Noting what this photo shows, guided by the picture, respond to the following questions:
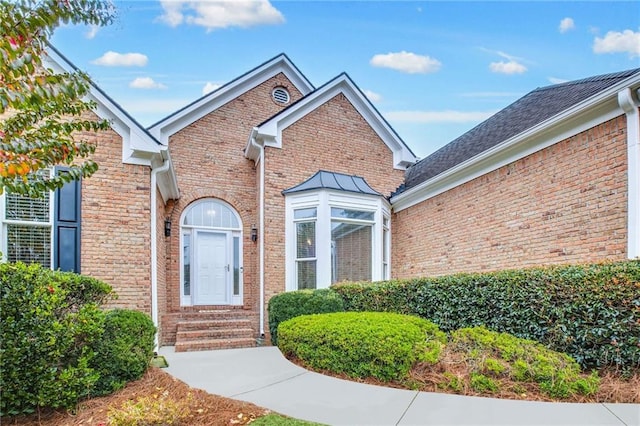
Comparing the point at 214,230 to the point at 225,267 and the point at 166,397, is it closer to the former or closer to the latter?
the point at 225,267

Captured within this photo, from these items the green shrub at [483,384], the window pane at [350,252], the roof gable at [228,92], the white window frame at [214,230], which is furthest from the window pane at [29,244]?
the green shrub at [483,384]

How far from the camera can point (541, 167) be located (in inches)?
275

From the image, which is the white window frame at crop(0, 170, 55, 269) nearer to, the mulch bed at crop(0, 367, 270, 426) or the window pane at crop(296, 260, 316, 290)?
the mulch bed at crop(0, 367, 270, 426)

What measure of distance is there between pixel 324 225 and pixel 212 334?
356 cm

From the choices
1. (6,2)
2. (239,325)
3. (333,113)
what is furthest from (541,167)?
(6,2)

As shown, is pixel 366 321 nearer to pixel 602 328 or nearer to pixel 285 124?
pixel 602 328

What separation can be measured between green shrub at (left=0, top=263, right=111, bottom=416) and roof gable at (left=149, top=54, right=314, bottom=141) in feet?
20.5

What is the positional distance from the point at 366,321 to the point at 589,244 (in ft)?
12.4

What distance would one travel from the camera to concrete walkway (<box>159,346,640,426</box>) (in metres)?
3.39

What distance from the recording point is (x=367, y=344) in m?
4.88

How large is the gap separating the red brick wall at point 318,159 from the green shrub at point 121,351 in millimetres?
4261

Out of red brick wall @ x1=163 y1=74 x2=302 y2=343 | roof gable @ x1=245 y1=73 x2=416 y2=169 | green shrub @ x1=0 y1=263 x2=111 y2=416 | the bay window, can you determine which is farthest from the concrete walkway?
roof gable @ x1=245 y1=73 x2=416 y2=169

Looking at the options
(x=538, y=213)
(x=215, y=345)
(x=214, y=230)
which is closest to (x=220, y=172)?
(x=214, y=230)

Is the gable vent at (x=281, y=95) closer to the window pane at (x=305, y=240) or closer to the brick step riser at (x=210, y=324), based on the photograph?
the window pane at (x=305, y=240)
